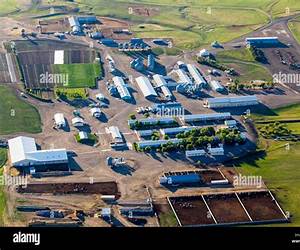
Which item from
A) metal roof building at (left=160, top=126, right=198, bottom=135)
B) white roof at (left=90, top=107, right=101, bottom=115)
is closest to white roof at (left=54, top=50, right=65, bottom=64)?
white roof at (left=90, top=107, right=101, bottom=115)

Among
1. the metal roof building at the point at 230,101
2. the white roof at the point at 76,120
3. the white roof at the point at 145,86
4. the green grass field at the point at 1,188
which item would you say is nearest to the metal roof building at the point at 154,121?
the white roof at the point at 76,120

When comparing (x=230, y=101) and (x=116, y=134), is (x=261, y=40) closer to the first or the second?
(x=230, y=101)

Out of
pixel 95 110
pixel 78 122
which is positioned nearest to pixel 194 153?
pixel 78 122

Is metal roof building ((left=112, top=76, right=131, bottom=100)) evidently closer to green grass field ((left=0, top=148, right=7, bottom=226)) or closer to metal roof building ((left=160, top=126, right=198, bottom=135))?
metal roof building ((left=160, top=126, right=198, bottom=135))

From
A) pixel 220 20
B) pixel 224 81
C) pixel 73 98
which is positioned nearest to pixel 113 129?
pixel 73 98

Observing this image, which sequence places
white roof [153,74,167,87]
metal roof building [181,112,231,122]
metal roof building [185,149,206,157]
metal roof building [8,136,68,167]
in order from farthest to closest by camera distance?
1. white roof [153,74,167,87]
2. metal roof building [181,112,231,122]
3. metal roof building [185,149,206,157]
4. metal roof building [8,136,68,167]

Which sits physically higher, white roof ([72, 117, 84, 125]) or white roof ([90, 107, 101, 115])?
white roof ([90, 107, 101, 115])
